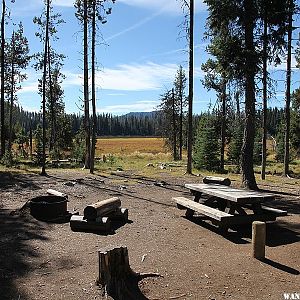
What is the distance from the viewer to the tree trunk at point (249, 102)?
43.2ft

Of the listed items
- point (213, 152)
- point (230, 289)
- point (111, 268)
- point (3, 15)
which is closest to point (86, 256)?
point (111, 268)

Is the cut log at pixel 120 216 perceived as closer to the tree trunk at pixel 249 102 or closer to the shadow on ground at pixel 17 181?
the shadow on ground at pixel 17 181

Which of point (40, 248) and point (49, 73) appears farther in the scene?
point (49, 73)

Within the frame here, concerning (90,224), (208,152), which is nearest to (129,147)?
(208,152)

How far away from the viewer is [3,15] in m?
26.0

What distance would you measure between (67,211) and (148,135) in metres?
144

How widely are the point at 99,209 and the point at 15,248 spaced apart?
6.90 ft

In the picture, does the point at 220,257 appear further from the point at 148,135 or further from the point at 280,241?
the point at 148,135

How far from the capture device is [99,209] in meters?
8.58

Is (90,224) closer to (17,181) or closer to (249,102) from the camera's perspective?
(249,102)

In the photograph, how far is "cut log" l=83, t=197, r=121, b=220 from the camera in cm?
845

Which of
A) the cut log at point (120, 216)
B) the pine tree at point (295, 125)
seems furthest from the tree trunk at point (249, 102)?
the pine tree at point (295, 125)

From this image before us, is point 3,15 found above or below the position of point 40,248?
above

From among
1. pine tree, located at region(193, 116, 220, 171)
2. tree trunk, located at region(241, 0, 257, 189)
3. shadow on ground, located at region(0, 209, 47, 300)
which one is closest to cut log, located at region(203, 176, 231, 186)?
tree trunk, located at region(241, 0, 257, 189)
